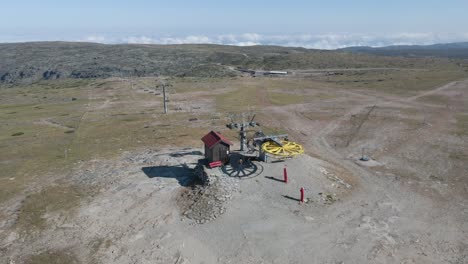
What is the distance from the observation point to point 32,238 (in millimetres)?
23719

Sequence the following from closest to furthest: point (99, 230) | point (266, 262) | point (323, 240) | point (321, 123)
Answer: point (266, 262) < point (323, 240) < point (99, 230) < point (321, 123)

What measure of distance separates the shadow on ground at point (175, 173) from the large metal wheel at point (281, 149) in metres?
7.39

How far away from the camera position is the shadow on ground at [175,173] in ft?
105

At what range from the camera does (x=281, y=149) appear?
32.7m

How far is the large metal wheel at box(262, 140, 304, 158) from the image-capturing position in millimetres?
31609

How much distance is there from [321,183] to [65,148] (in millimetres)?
32031

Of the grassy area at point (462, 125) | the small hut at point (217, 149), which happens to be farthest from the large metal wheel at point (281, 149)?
the grassy area at point (462, 125)

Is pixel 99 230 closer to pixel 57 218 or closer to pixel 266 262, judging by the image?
pixel 57 218

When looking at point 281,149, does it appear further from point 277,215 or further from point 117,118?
point 117,118

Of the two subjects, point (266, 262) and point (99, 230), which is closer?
point (266, 262)

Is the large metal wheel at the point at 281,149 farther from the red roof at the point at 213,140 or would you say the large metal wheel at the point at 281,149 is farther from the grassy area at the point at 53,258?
the grassy area at the point at 53,258

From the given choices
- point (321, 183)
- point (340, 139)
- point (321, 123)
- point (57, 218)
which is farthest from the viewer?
point (321, 123)

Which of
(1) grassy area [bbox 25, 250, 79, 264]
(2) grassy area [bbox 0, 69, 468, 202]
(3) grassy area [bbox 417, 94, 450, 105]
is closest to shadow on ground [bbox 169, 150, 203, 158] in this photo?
(2) grassy area [bbox 0, 69, 468, 202]

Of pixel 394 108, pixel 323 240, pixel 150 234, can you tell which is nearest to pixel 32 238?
pixel 150 234
